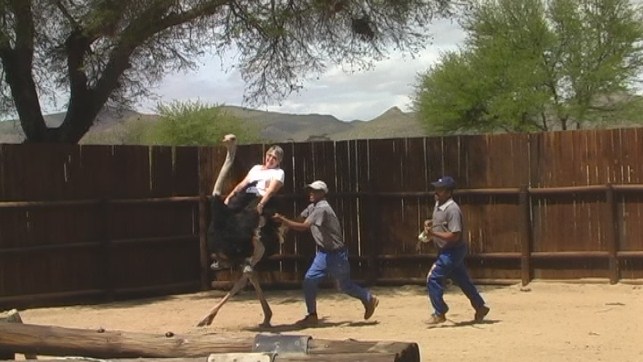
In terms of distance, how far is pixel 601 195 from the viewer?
14.9 metres

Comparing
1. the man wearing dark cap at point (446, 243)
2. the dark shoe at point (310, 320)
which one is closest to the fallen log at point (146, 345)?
the man wearing dark cap at point (446, 243)

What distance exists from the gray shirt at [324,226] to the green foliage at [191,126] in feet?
123

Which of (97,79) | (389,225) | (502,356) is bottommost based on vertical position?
(502,356)

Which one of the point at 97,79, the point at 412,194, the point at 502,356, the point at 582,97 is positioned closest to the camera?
the point at 502,356

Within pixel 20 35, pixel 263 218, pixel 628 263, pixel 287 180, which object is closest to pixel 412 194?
pixel 287 180

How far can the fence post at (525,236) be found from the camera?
595 inches

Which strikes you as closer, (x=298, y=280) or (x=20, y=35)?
(x=20, y=35)

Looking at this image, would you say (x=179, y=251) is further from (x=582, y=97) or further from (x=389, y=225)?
(x=582, y=97)

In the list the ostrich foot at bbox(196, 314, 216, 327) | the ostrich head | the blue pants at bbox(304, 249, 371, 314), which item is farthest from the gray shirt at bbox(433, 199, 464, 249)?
the ostrich foot at bbox(196, 314, 216, 327)

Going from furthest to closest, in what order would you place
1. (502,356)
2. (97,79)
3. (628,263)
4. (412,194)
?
(97,79) → (412,194) → (628,263) → (502,356)

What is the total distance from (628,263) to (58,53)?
975 centimetres

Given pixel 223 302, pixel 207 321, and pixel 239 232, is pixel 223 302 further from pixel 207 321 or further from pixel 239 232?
pixel 239 232

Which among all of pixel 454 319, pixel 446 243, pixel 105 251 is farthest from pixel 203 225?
pixel 446 243

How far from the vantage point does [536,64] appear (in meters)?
39.9
